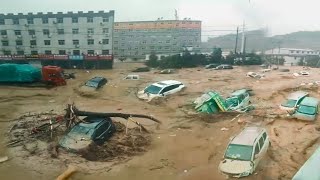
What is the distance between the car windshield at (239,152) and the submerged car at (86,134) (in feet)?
19.2

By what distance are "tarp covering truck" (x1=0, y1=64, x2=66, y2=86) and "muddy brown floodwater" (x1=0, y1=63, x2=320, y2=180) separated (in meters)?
1.08

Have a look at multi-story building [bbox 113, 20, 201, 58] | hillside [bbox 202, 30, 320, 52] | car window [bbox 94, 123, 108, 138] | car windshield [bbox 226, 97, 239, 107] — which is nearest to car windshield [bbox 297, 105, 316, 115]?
car windshield [bbox 226, 97, 239, 107]

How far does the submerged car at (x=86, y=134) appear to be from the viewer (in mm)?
14406

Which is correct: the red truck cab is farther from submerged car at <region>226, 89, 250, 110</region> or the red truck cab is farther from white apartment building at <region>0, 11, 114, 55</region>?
white apartment building at <region>0, 11, 114, 55</region>

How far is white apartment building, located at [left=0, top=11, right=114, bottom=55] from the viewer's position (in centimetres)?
5225

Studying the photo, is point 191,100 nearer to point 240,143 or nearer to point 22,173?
point 240,143

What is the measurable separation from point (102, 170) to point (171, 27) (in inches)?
3036

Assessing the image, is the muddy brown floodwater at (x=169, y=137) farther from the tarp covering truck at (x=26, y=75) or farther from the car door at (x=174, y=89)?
the tarp covering truck at (x=26, y=75)

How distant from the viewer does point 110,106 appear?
24.7 m

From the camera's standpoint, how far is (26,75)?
101ft

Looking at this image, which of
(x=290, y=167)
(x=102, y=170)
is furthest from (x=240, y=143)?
(x=102, y=170)

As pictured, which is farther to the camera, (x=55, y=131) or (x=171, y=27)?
(x=171, y=27)

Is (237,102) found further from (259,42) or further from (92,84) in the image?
(259,42)

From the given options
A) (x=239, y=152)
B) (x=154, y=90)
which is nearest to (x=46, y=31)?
(x=154, y=90)
